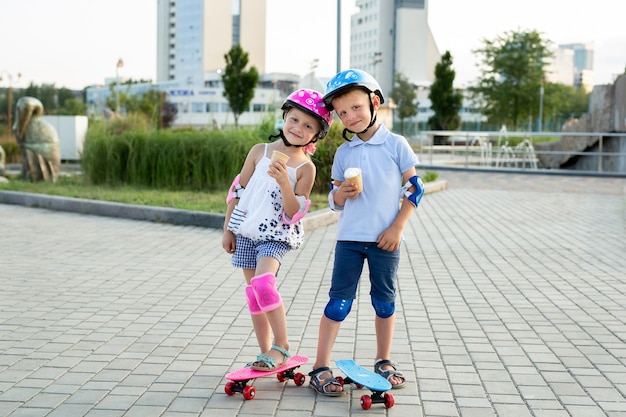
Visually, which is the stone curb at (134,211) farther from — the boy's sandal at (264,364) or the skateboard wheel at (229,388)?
the skateboard wheel at (229,388)

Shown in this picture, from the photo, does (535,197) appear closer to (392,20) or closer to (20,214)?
(20,214)

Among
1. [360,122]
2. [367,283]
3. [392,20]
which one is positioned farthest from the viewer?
[392,20]

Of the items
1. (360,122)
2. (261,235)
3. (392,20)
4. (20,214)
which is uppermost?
(392,20)

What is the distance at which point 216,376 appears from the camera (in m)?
4.09

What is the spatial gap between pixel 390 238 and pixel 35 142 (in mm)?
13372

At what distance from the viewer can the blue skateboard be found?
11.7 ft

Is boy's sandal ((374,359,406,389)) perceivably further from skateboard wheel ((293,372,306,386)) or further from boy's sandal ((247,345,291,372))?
boy's sandal ((247,345,291,372))

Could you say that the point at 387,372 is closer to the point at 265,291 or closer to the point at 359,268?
the point at 359,268

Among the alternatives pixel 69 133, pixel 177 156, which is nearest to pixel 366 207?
pixel 177 156

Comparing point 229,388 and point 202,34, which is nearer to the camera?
point 229,388

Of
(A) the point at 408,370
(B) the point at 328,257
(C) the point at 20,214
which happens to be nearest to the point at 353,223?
(A) the point at 408,370

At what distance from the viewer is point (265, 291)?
3771 mm

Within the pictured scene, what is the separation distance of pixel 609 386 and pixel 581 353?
645 mm

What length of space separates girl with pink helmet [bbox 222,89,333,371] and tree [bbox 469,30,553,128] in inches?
1650
